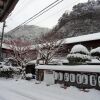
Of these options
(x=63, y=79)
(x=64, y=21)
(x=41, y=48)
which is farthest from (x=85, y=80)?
(x=64, y=21)

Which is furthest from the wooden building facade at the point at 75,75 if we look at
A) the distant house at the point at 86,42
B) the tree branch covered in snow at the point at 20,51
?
the distant house at the point at 86,42

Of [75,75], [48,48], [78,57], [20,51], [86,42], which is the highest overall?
[86,42]

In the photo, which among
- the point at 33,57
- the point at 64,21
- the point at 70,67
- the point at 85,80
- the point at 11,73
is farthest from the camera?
the point at 64,21

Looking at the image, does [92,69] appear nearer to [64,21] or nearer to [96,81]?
[96,81]

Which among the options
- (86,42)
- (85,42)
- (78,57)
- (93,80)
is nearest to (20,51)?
(85,42)

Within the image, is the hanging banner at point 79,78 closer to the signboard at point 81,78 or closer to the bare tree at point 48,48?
the signboard at point 81,78

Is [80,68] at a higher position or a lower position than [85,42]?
lower

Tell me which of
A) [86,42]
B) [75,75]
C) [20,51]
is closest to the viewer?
[75,75]

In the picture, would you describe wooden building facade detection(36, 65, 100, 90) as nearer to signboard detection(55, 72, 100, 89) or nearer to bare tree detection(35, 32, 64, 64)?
signboard detection(55, 72, 100, 89)

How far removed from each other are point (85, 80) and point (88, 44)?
16.8m

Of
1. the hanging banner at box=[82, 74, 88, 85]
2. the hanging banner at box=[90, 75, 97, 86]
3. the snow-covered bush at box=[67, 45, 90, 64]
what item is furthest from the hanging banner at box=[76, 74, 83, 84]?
the snow-covered bush at box=[67, 45, 90, 64]

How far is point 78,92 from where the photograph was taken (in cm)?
1305

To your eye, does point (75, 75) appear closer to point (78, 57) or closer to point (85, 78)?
point (85, 78)

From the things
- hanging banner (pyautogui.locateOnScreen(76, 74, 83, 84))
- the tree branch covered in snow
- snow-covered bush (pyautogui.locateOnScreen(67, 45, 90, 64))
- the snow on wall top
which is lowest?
hanging banner (pyautogui.locateOnScreen(76, 74, 83, 84))
